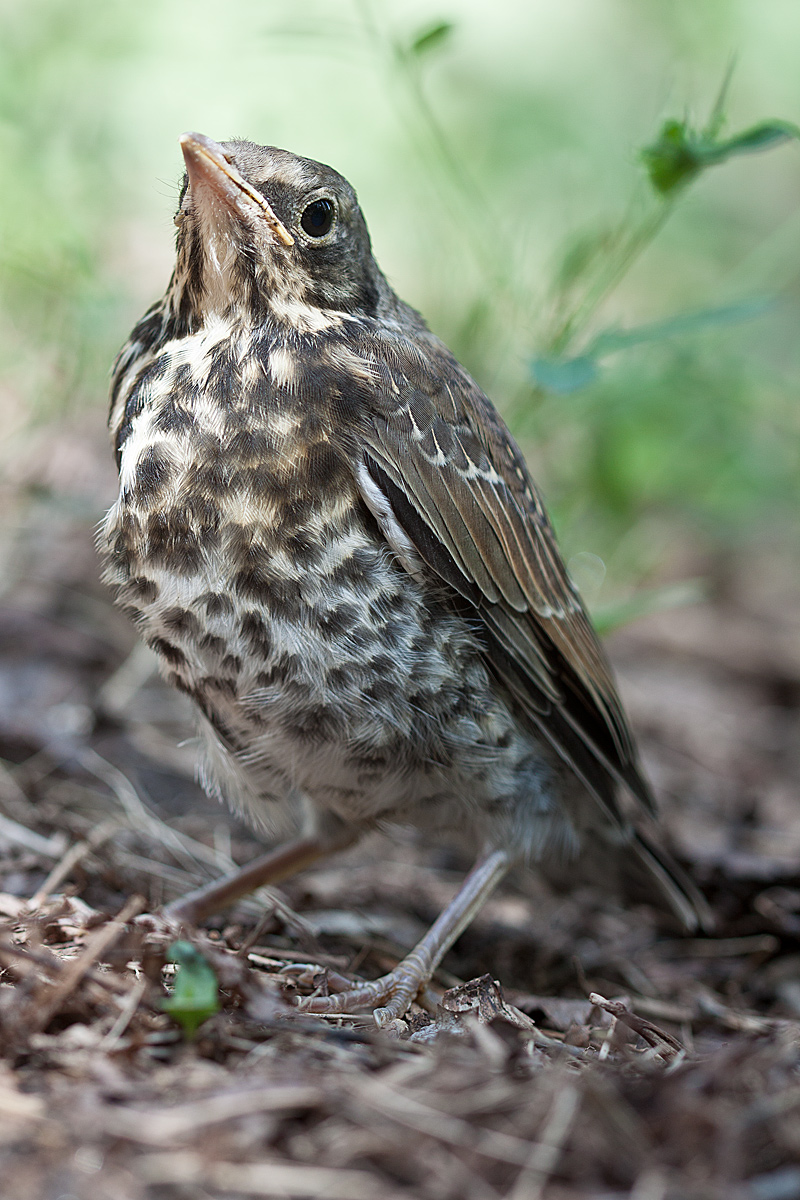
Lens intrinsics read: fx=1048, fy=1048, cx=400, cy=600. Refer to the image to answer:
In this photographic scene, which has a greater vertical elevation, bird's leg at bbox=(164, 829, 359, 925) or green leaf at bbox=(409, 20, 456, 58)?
green leaf at bbox=(409, 20, 456, 58)

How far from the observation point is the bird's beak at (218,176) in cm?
226

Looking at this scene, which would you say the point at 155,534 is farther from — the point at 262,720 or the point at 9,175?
the point at 9,175

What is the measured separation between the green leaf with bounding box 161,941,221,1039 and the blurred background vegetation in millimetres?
1596

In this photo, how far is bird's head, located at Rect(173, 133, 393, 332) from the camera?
231 centimetres

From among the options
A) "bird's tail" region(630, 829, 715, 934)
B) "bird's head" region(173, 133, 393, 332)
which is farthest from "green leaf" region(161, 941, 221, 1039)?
"bird's tail" region(630, 829, 715, 934)

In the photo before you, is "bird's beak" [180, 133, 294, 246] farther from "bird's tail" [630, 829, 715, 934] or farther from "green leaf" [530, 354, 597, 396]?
"bird's tail" [630, 829, 715, 934]

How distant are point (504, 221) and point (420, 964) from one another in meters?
5.00

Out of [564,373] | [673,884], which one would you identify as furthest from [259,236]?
[673,884]

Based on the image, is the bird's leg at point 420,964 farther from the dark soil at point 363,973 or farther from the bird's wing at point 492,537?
the bird's wing at point 492,537

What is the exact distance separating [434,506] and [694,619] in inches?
A: 142

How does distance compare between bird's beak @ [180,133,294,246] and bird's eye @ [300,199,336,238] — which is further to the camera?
bird's eye @ [300,199,336,238]

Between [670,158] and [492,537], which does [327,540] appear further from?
[670,158]

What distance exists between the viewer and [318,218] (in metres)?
2.44

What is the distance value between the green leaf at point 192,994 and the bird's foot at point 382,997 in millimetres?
415
